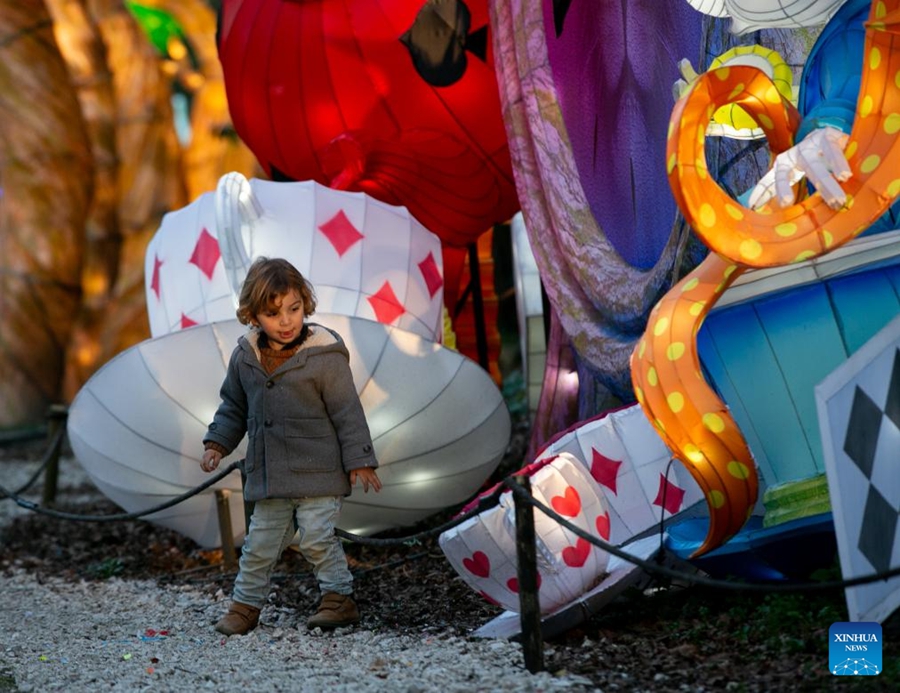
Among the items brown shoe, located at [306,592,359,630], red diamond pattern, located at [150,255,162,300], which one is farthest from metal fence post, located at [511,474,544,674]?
red diamond pattern, located at [150,255,162,300]

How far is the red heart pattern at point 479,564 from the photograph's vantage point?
344 cm

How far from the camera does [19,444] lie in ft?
35.4

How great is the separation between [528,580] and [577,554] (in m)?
0.43

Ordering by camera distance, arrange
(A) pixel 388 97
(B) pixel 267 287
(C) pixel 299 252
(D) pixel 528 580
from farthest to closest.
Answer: (A) pixel 388 97
(C) pixel 299 252
(B) pixel 267 287
(D) pixel 528 580

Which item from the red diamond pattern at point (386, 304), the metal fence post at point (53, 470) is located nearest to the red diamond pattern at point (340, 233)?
the red diamond pattern at point (386, 304)

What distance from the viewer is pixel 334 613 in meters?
3.74

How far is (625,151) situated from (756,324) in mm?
1258

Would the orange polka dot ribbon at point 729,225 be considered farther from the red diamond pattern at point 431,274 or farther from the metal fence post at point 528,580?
the red diamond pattern at point 431,274

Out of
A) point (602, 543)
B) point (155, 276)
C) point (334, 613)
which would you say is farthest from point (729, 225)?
point (155, 276)

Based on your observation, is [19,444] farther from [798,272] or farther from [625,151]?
[798,272]

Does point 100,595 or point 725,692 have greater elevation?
point 725,692

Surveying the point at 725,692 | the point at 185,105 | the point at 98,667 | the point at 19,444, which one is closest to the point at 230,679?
the point at 98,667

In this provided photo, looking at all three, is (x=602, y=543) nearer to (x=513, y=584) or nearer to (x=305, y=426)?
(x=513, y=584)

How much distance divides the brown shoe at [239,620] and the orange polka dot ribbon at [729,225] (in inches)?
54.6
